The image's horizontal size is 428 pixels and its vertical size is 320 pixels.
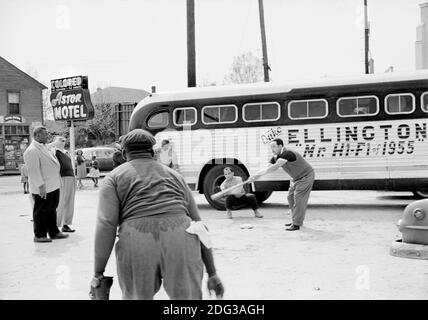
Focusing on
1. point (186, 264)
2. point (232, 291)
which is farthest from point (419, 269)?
point (186, 264)

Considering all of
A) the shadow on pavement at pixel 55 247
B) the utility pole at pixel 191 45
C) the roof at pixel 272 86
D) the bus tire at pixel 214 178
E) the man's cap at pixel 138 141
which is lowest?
the shadow on pavement at pixel 55 247

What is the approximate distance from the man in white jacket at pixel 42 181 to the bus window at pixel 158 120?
4.43m

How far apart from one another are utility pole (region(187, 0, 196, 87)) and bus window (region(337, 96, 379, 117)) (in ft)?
18.9

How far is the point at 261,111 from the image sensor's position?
37.6 feet

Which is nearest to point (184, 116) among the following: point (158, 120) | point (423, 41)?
point (158, 120)

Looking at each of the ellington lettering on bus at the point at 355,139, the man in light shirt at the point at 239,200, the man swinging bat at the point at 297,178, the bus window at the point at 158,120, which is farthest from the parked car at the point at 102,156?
the man swinging bat at the point at 297,178

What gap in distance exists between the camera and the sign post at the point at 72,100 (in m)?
15.0

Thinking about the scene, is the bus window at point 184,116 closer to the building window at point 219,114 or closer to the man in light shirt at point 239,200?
the building window at point 219,114

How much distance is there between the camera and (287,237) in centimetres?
788

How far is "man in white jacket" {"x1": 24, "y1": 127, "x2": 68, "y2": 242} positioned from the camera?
24.2 ft

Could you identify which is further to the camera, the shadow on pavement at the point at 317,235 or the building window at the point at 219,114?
the building window at the point at 219,114

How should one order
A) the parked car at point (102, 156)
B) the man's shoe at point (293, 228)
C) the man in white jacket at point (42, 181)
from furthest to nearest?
the parked car at point (102, 156) < the man's shoe at point (293, 228) < the man in white jacket at point (42, 181)

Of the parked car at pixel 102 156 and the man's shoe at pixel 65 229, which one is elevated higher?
the parked car at pixel 102 156
